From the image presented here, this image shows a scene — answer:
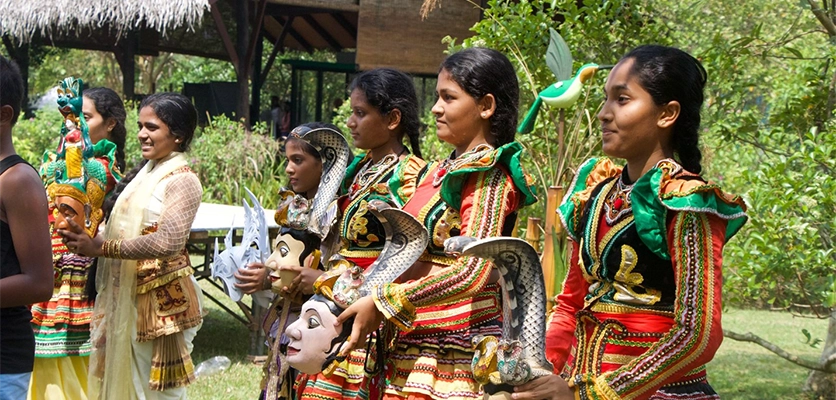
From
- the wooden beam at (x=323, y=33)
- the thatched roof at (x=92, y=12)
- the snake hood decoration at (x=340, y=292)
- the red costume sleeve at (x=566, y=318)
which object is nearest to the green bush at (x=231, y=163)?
the thatched roof at (x=92, y=12)

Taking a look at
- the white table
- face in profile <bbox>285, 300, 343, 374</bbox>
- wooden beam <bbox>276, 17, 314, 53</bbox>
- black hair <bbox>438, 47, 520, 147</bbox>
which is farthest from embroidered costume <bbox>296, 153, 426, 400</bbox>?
wooden beam <bbox>276, 17, 314, 53</bbox>

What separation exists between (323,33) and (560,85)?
1404 cm

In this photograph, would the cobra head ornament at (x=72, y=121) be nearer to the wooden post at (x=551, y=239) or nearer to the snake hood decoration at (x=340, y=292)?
the snake hood decoration at (x=340, y=292)

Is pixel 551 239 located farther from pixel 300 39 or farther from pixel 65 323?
pixel 300 39

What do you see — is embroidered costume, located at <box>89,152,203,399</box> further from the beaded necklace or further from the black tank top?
the beaded necklace

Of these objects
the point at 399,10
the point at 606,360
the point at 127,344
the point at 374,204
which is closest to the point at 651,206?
the point at 606,360

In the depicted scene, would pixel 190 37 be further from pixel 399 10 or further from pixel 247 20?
pixel 399 10

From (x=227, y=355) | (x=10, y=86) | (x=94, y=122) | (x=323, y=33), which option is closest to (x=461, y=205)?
(x=10, y=86)

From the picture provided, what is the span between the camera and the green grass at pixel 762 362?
732 cm

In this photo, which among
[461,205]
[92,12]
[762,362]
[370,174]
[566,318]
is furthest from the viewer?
[92,12]

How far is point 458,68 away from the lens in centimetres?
305

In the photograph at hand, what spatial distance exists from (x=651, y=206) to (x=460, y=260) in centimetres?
67

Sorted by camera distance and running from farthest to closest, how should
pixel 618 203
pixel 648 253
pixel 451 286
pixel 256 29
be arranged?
pixel 256 29, pixel 451 286, pixel 618 203, pixel 648 253

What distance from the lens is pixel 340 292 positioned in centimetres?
275
